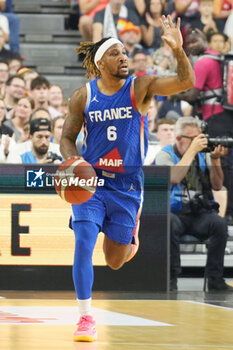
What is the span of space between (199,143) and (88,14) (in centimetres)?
600

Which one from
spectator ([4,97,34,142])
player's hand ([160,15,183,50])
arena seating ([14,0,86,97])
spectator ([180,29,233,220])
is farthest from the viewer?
arena seating ([14,0,86,97])

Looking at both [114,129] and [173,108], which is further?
[173,108]

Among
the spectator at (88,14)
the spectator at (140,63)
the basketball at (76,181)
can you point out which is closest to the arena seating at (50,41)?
the spectator at (88,14)

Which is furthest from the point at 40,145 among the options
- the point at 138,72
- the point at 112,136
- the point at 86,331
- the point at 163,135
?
the point at 86,331

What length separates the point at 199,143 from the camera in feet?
30.6

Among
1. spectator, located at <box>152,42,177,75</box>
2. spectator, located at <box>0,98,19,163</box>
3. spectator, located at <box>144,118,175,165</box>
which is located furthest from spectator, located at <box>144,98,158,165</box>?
spectator, located at <box>0,98,19,163</box>

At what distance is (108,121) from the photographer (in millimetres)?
6344

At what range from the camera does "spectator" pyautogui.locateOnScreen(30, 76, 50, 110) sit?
1250 centimetres

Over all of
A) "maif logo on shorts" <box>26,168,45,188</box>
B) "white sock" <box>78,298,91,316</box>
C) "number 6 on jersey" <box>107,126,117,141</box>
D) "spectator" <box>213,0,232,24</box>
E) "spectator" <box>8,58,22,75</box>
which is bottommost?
"white sock" <box>78,298,91,316</box>

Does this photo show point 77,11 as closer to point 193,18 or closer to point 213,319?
point 193,18

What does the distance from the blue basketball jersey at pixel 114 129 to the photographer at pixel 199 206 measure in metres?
2.93

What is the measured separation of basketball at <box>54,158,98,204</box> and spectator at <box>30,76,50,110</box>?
639 centimetres

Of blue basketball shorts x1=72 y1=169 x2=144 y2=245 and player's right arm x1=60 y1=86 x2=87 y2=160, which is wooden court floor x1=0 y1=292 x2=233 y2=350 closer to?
blue basketball shorts x1=72 y1=169 x2=144 y2=245

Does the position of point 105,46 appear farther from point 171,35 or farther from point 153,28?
point 153,28
